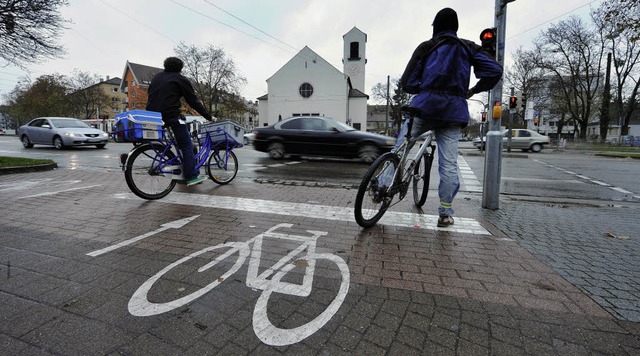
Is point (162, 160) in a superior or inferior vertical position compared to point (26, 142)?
inferior

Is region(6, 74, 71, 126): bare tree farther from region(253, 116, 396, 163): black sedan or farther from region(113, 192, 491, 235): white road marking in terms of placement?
region(113, 192, 491, 235): white road marking

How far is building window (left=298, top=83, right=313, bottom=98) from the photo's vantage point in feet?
169

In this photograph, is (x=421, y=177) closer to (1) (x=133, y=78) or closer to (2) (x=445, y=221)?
(2) (x=445, y=221)

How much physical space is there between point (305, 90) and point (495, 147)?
48.9 meters

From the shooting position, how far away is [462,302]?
6.95 ft

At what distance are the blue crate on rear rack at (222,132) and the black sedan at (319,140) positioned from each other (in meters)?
5.63

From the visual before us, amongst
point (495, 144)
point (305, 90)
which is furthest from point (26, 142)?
point (305, 90)

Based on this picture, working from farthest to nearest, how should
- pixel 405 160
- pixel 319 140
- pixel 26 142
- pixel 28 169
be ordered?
pixel 26 142
pixel 319 140
pixel 28 169
pixel 405 160

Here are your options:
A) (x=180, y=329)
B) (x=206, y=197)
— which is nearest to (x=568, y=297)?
(x=180, y=329)

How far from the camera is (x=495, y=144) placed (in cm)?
469

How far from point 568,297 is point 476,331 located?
879mm

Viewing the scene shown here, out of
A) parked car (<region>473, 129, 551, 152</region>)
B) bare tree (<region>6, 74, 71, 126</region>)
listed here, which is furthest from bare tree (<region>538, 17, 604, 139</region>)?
bare tree (<region>6, 74, 71, 126</region>)

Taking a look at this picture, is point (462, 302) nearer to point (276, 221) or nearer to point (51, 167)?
point (276, 221)

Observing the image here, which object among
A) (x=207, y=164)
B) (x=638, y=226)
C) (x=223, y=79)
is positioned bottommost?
(x=638, y=226)
